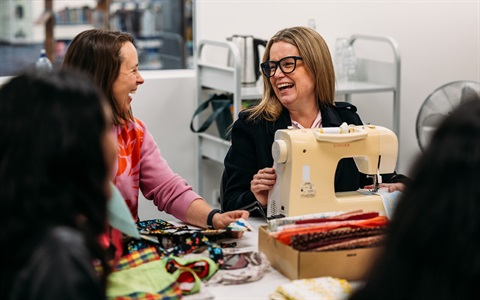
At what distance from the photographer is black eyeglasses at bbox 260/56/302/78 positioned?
2510 mm

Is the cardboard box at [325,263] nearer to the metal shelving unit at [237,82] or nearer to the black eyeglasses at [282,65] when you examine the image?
the black eyeglasses at [282,65]

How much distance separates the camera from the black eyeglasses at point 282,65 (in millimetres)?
2510

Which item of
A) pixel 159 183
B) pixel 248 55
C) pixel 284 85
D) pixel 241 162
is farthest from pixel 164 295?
pixel 248 55

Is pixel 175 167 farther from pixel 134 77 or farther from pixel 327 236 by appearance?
pixel 327 236

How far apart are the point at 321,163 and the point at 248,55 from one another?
180 cm

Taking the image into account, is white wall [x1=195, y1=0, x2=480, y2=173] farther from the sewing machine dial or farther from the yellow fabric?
the yellow fabric

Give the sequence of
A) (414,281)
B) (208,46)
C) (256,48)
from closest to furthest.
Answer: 1. (414,281)
2. (256,48)
3. (208,46)

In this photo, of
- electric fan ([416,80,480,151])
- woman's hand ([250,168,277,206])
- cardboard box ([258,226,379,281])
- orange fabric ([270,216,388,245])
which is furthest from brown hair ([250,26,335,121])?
electric fan ([416,80,480,151])

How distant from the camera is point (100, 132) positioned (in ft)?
3.83

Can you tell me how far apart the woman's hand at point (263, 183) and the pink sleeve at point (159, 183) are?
191 mm

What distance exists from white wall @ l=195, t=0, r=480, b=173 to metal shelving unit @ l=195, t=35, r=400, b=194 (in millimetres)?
146

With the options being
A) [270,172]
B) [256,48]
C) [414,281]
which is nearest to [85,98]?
[414,281]

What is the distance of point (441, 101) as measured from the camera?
383 centimetres

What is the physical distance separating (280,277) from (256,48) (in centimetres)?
218
